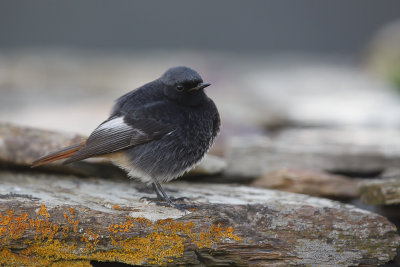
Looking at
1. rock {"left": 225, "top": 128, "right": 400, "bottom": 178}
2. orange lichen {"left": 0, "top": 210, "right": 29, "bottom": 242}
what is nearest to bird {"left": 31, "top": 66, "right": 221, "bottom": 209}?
orange lichen {"left": 0, "top": 210, "right": 29, "bottom": 242}

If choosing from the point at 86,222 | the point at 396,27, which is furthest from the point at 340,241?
the point at 396,27

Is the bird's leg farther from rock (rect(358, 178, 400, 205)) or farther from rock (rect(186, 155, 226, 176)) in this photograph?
rock (rect(358, 178, 400, 205))

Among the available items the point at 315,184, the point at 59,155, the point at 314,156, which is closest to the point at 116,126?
the point at 59,155

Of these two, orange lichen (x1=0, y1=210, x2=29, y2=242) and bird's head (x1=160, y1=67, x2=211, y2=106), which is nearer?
orange lichen (x1=0, y1=210, x2=29, y2=242)

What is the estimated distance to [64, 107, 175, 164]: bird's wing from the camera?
4250mm

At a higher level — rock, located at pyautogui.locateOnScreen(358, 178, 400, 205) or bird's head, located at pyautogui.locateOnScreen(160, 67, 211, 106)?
bird's head, located at pyautogui.locateOnScreen(160, 67, 211, 106)

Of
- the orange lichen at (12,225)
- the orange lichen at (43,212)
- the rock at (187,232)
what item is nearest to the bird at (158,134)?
the rock at (187,232)

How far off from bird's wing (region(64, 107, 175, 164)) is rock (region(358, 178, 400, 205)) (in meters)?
1.69

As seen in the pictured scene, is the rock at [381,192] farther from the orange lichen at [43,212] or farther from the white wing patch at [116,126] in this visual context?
the orange lichen at [43,212]

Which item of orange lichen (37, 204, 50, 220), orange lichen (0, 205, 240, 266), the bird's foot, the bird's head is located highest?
the bird's head

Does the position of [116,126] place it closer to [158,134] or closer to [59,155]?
[158,134]

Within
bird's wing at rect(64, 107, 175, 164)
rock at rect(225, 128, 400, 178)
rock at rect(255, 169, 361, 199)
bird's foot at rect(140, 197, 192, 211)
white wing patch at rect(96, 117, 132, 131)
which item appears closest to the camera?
bird's foot at rect(140, 197, 192, 211)

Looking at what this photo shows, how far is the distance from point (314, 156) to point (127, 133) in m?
2.07

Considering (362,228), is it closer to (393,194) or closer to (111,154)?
(393,194)
